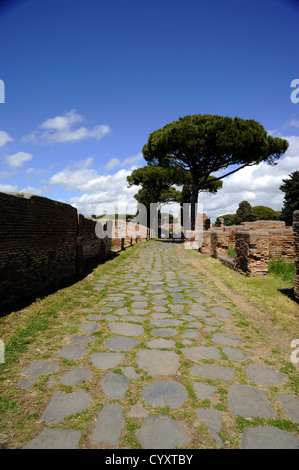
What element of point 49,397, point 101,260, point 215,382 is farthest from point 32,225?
point 101,260

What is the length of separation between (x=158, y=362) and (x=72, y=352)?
987 millimetres

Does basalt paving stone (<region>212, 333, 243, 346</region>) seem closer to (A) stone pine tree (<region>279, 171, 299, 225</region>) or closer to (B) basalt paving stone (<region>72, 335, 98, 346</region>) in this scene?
(B) basalt paving stone (<region>72, 335, 98, 346</region>)

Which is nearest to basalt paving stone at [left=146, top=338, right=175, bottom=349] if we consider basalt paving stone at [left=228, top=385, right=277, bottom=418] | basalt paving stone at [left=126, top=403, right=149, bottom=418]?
basalt paving stone at [left=228, top=385, right=277, bottom=418]

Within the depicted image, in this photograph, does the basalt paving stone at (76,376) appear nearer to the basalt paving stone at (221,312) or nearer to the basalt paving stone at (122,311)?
the basalt paving stone at (122,311)

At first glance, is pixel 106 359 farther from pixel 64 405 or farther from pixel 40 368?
pixel 64 405

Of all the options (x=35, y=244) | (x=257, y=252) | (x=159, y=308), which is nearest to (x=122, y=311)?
(x=159, y=308)

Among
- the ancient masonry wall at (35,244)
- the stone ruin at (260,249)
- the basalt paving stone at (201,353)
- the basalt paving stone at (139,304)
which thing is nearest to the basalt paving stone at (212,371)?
the basalt paving stone at (201,353)

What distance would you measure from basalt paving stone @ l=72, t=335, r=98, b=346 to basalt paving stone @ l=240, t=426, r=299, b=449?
6.55ft

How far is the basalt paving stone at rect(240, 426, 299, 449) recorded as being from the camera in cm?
165

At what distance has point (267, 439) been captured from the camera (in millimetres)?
1708

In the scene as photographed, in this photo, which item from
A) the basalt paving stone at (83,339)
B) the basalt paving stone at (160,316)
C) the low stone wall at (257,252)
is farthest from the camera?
the low stone wall at (257,252)

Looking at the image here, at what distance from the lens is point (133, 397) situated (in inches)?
83.7

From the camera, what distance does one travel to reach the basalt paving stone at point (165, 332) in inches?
136

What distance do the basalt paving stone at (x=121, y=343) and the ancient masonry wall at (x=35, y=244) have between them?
2.05 metres
